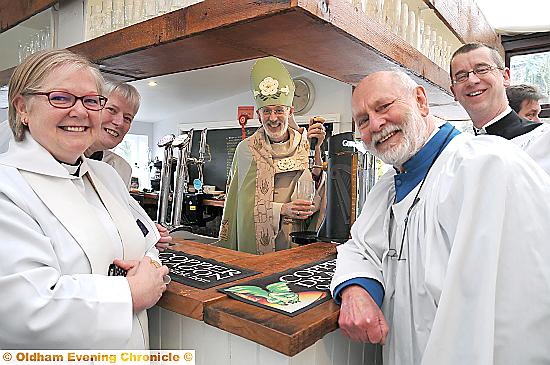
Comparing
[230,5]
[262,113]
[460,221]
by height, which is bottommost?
[460,221]

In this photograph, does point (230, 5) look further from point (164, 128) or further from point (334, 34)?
point (164, 128)

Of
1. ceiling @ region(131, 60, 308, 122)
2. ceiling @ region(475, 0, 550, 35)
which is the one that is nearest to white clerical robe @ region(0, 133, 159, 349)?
ceiling @ region(475, 0, 550, 35)

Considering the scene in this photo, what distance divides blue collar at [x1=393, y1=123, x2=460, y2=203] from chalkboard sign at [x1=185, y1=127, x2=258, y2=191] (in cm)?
555

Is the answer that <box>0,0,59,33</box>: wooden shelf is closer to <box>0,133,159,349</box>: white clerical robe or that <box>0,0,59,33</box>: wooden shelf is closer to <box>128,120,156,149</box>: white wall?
Result: <box>0,133,159,349</box>: white clerical robe

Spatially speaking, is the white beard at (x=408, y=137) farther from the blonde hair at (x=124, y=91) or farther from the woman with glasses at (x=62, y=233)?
the blonde hair at (x=124, y=91)

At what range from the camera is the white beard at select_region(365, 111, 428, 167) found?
1.18m

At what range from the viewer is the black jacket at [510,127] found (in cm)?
183

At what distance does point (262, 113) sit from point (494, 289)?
1641mm

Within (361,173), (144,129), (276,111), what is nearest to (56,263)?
(361,173)

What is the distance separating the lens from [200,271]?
4.31 feet

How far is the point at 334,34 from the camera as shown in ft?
3.90

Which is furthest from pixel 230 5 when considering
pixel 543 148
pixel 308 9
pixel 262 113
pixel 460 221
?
pixel 543 148

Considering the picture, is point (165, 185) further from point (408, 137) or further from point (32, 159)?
point (408, 137)

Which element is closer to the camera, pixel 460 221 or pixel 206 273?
pixel 460 221
